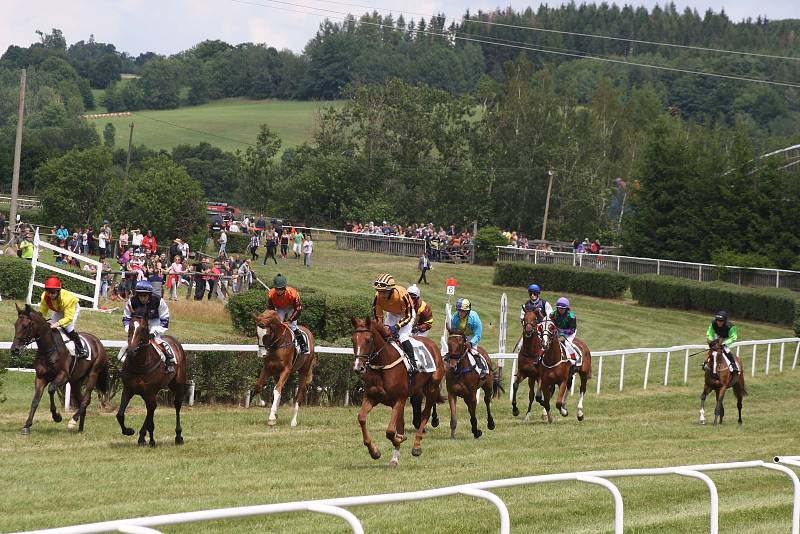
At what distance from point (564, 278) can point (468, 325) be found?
2978 centimetres

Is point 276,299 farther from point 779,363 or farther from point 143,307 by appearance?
point 779,363

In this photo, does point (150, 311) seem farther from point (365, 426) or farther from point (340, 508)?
point (340, 508)

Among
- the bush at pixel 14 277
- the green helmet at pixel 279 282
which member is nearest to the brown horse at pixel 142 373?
the green helmet at pixel 279 282

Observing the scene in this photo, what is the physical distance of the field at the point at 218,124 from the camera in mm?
126913

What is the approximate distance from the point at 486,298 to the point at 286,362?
27.2 metres

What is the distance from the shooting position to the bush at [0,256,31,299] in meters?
26.1

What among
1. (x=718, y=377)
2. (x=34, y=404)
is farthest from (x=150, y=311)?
(x=718, y=377)

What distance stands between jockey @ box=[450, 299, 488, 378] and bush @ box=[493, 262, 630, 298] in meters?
29.3

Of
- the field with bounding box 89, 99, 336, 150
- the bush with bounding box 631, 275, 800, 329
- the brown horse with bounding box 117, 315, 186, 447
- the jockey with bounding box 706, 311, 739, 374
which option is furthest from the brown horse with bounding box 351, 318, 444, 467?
the field with bounding box 89, 99, 336, 150

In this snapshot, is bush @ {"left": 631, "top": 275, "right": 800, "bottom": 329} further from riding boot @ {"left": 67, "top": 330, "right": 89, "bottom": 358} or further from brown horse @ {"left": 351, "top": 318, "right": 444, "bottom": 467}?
riding boot @ {"left": 67, "top": 330, "right": 89, "bottom": 358}

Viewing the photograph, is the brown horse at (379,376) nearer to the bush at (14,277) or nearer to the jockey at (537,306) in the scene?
the jockey at (537,306)

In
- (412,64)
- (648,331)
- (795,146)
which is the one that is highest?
(412,64)

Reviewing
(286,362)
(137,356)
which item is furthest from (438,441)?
(137,356)

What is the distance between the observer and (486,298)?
142 feet
